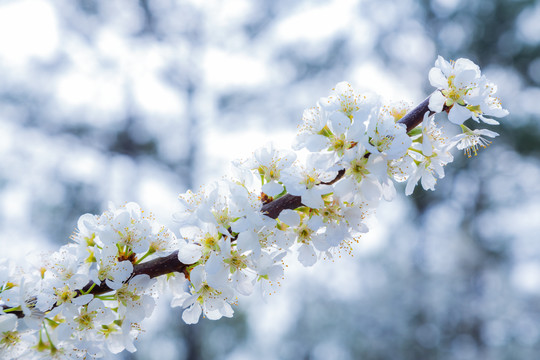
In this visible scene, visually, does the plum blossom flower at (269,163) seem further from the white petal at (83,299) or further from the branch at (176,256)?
the white petal at (83,299)

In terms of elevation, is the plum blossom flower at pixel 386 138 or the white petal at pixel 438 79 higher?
the white petal at pixel 438 79

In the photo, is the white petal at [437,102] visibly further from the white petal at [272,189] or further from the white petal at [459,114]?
the white petal at [272,189]

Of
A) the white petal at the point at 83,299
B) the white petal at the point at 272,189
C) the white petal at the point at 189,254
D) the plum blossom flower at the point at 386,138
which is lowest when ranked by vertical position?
the white petal at the point at 83,299

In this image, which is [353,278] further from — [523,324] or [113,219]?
[113,219]

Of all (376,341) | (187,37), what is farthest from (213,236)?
(376,341)

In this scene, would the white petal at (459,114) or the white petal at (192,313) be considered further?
the white petal at (192,313)

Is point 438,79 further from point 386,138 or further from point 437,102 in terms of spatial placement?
point 386,138

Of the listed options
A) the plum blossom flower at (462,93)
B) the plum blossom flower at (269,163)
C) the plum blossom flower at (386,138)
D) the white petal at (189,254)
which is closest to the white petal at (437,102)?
the plum blossom flower at (462,93)

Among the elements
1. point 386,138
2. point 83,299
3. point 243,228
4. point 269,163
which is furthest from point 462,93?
point 83,299
